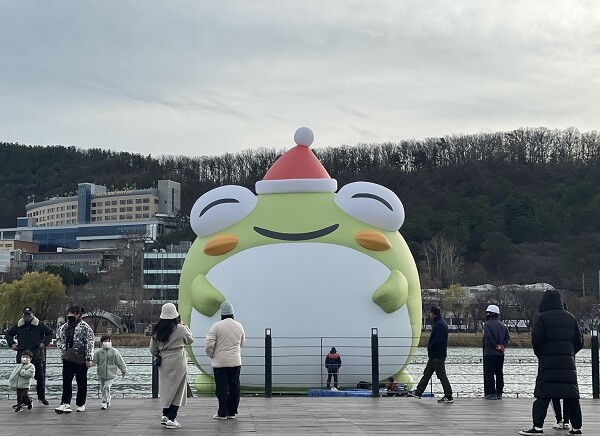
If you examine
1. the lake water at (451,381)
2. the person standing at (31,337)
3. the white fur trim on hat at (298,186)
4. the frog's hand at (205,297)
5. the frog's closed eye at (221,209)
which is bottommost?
the lake water at (451,381)

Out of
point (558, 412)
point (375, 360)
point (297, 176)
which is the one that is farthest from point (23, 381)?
point (297, 176)

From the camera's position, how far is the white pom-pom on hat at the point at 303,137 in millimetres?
19875

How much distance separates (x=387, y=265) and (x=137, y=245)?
84.2 meters

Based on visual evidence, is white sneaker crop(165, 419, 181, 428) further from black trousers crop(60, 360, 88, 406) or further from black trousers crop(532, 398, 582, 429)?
black trousers crop(532, 398, 582, 429)

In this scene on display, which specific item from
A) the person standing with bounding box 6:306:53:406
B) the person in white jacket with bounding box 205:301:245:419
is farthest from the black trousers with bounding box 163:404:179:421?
the person standing with bounding box 6:306:53:406

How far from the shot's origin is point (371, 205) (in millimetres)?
18516

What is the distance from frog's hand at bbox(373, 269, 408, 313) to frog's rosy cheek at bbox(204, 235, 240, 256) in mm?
2715

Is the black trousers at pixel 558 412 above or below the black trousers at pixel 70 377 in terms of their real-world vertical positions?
below

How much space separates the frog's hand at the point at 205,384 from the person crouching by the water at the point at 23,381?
18.7 feet

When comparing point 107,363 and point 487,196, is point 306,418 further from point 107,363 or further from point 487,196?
Result: point 487,196

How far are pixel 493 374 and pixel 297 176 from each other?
5.80 meters

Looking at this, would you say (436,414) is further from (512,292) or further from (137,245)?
(137,245)

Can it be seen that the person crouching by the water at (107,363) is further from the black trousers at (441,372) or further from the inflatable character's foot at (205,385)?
the inflatable character's foot at (205,385)

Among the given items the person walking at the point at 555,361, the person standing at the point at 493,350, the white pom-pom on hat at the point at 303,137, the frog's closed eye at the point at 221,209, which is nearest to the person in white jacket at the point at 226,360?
the person walking at the point at 555,361
